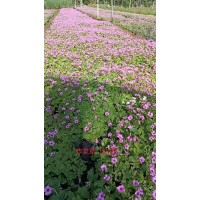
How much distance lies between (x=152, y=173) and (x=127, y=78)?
30.3 inches

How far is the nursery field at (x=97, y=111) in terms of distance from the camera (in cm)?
189

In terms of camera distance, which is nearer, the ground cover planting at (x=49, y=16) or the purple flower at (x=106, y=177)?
the purple flower at (x=106, y=177)

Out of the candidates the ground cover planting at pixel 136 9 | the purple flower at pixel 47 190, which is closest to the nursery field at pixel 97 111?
the purple flower at pixel 47 190

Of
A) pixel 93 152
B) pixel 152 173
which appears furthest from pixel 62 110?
pixel 152 173

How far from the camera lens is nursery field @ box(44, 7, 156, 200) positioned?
74.3 inches

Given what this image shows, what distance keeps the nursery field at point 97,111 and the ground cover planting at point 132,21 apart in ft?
0.16

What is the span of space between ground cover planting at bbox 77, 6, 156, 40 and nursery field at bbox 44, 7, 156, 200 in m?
0.05

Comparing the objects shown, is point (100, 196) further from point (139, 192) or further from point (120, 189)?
point (139, 192)

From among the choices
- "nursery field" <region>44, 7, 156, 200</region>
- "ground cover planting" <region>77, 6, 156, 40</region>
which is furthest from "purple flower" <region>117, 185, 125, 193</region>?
"ground cover planting" <region>77, 6, 156, 40</region>

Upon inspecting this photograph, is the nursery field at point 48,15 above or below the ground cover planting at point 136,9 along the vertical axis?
below

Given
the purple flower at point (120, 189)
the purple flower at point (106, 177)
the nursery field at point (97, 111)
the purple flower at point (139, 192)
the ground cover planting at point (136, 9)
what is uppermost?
the ground cover planting at point (136, 9)

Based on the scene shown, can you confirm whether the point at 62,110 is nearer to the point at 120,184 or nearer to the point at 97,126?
the point at 97,126

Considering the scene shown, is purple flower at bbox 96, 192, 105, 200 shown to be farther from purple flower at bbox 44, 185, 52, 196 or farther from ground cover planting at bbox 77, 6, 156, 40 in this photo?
ground cover planting at bbox 77, 6, 156, 40

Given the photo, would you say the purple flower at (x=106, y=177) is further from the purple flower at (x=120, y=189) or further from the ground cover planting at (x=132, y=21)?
the ground cover planting at (x=132, y=21)
